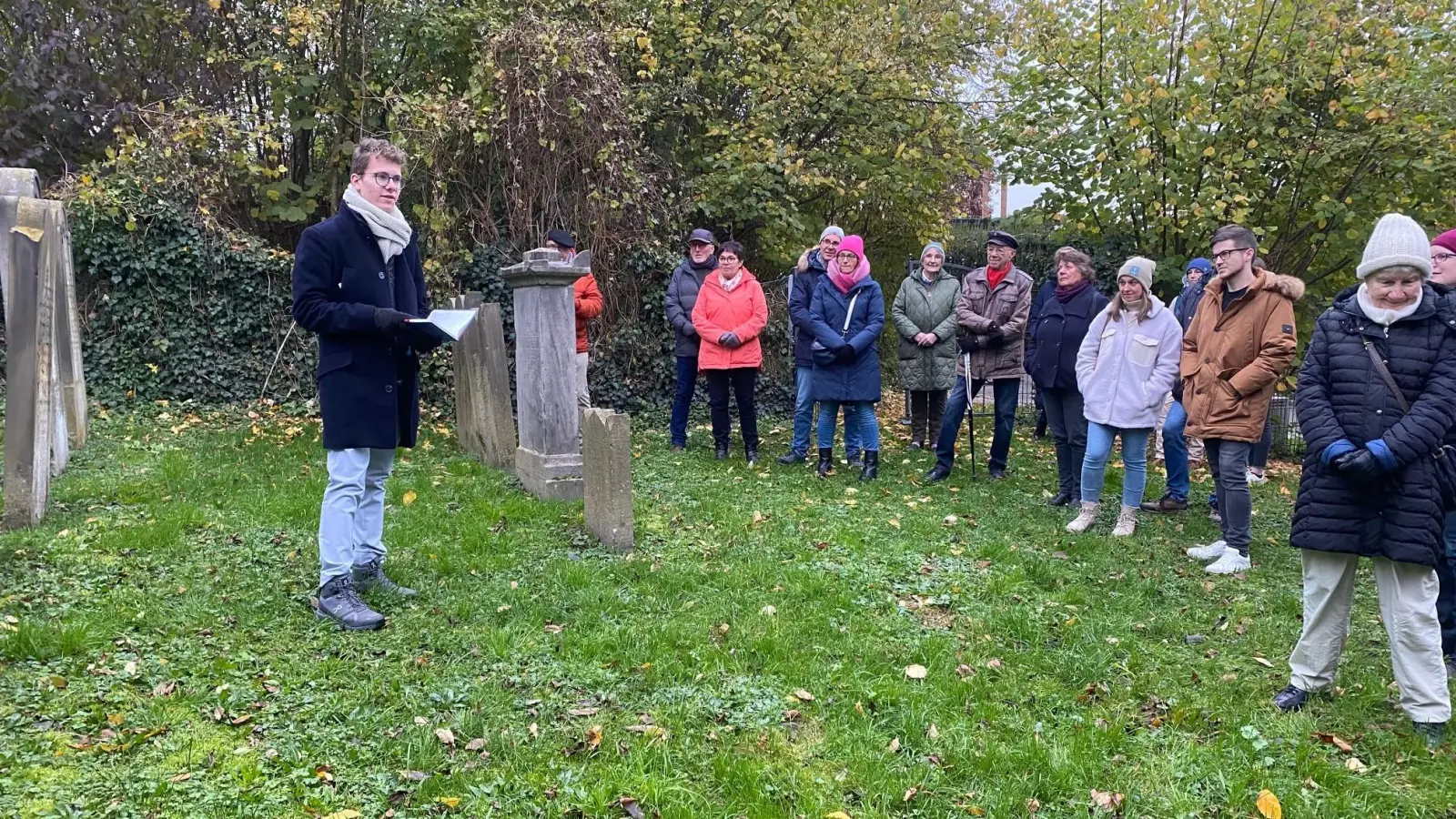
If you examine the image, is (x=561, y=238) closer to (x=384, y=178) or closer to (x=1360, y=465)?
(x=384, y=178)

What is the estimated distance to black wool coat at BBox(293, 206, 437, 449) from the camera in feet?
14.0

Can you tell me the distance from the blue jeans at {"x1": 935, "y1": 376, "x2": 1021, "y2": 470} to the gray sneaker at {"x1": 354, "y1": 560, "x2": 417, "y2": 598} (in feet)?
16.6

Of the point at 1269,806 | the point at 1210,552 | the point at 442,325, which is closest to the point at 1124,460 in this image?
the point at 1210,552

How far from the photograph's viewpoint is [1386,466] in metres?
3.65

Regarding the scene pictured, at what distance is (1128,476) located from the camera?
6.80m

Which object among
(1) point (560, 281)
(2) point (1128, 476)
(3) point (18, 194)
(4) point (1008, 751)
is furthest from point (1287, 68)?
(3) point (18, 194)

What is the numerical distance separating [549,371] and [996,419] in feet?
13.4

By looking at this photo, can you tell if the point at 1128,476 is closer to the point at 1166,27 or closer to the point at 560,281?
the point at 560,281

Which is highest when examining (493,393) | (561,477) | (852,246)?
(852,246)

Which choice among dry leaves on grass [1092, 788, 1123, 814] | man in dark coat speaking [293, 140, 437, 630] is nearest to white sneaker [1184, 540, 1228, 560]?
dry leaves on grass [1092, 788, 1123, 814]

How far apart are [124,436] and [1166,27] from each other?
472 inches

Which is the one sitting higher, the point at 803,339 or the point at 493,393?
the point at 803,339

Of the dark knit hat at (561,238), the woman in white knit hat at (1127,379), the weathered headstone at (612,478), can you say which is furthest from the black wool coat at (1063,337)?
the dark knit hat at (561,238)

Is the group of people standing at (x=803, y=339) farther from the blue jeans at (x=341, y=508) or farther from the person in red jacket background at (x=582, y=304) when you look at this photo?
the blue jeans at (x=341, y=508)
